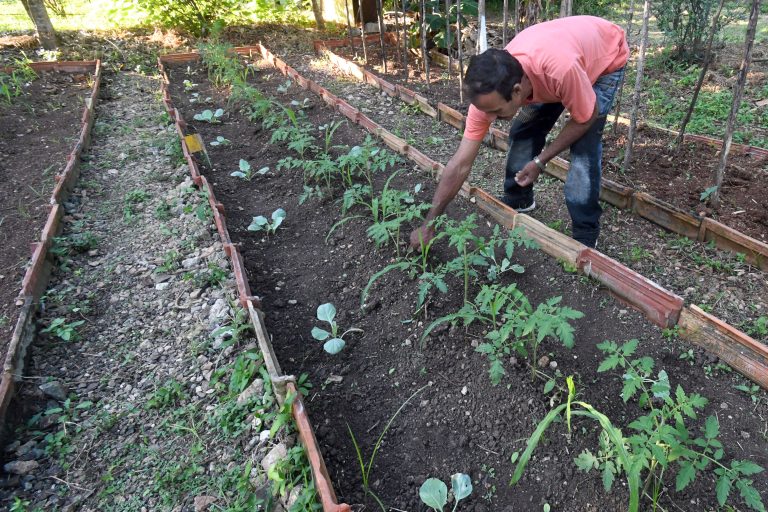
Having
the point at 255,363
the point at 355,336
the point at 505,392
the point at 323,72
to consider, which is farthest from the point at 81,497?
the point at 323,72

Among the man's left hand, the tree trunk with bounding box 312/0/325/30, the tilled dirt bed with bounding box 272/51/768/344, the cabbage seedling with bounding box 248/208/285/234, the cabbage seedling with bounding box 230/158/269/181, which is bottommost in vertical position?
the tilled dirt bed with bounding box 272/51/768/344

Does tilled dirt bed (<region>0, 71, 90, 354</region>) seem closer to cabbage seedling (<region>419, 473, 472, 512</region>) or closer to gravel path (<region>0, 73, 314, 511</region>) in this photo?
gravel path (<region>0, 73, 314, 511</region>)

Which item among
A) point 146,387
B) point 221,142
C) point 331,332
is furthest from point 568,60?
point 221,142

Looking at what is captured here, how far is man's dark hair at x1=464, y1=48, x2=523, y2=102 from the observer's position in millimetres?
2188

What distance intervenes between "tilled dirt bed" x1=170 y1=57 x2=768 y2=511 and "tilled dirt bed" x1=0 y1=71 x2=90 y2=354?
139 centimetres

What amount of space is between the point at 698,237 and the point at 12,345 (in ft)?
12.3

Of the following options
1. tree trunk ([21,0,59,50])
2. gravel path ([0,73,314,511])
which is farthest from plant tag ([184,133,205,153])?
tree trunk ([21,0,59,50])

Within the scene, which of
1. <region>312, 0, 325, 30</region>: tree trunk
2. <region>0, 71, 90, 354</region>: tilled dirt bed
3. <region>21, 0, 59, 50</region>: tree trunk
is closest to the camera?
<region>0, 71, 90, 354</region>: tilled dirt bed

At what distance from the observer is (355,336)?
254 centimetres

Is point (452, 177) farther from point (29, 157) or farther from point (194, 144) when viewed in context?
→ point (29, 157)

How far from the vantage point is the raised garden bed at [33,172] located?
106 inches

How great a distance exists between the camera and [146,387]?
7.85 ft

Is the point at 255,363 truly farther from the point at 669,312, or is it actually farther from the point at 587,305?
the point at 669,312

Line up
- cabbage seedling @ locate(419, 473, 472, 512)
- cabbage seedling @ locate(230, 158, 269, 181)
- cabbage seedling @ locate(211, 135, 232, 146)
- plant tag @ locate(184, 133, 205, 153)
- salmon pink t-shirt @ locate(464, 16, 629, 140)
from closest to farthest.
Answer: cabbage seedling @ locate(419, 473, 472, 512) → salmon pink t-shirt @ locate(464, 16, 629, 140) → cabbage seedling @ locate(230, 158, 269, 181) → plant tag @ locate(184, 133, 205, 153) → cabbage seedling @ locate(211, 135, 232, 146)
